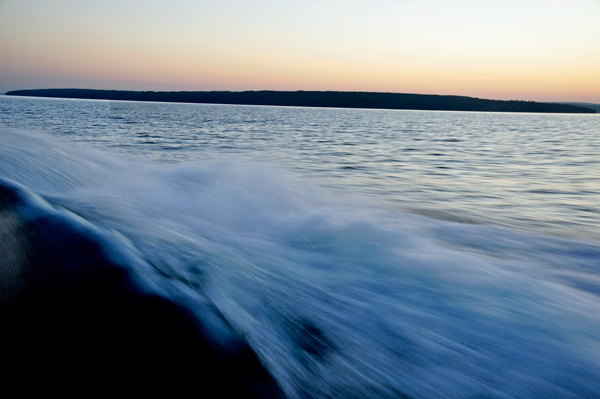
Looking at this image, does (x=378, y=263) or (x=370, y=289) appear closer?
(x=370, y=289)

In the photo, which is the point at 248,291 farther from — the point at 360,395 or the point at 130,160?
the point at 130,160

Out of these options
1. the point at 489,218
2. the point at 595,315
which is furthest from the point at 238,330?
the point at 489,218

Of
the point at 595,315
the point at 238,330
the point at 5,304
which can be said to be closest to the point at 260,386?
the point at 238,330

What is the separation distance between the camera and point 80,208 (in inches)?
157

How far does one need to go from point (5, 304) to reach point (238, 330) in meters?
1.25

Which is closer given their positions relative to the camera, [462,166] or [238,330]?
[238,330]

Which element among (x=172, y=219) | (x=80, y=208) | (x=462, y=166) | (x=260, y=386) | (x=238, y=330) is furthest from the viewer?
(x=462, y=166)

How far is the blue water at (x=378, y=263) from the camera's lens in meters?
2.00

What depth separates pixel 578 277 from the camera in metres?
3.29

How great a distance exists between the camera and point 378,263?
11.0ft

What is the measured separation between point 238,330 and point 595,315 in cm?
257

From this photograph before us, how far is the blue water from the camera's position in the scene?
200cm

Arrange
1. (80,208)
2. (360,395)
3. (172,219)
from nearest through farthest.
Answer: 1. (360,395)
2. (80,208)
3. (172,219)

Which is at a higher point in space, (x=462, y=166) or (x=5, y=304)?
(x=5, y=304)
